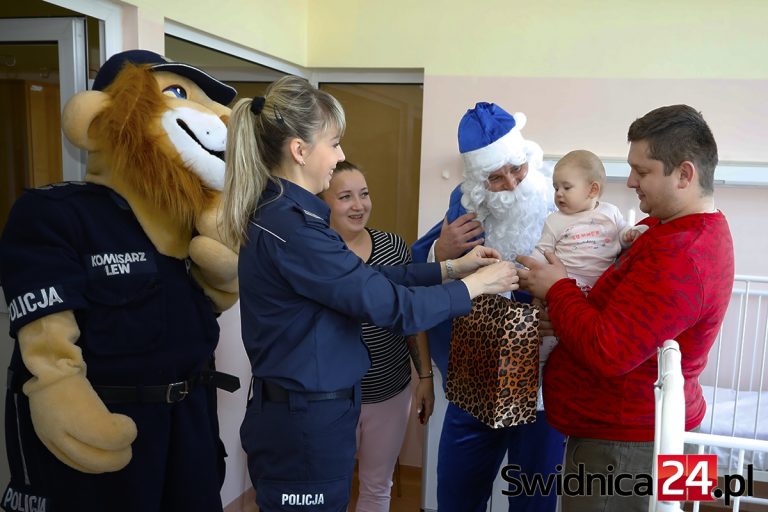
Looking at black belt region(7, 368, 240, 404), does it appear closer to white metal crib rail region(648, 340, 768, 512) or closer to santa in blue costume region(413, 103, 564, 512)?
santa in blue costume region(413, 103, 564, 512)

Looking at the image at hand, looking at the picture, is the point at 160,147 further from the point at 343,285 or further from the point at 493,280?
the point at 493,280

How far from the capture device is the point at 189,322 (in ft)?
5.66

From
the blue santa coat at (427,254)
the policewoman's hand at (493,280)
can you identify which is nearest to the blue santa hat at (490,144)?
the blue santa coat at (427,254)

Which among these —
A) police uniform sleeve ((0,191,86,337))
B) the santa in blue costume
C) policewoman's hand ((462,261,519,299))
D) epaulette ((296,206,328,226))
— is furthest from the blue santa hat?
police uniform sleeve ((0,191,86,337))

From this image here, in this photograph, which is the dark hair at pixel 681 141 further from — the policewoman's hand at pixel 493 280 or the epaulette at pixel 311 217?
the epaulette at pixel 311 217

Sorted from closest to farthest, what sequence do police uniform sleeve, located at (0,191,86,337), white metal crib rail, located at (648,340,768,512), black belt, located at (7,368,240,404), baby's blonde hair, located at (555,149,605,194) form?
white metal crib rail, located at (648,340,768,512) → police uniform sleeve, located at (0,191,86,337) → black belt, located at (7,368,240,404) → baby's blonde hair, located at (555,149,605,194)

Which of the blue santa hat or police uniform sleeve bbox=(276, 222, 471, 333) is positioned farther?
the blue santa hat

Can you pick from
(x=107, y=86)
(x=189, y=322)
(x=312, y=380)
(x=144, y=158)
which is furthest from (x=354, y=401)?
(x=107, y=86)

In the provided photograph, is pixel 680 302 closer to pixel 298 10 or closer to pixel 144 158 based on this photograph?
pixel 144 158

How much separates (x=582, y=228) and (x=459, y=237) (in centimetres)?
37

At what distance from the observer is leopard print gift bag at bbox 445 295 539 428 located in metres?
1.67

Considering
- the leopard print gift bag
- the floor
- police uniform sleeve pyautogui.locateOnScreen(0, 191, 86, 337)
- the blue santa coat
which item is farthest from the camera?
the floor

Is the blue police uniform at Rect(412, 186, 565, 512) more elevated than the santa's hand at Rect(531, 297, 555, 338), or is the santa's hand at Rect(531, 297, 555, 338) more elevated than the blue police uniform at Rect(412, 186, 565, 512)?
the santa's hand at Rect(531, 297, 555, 338)

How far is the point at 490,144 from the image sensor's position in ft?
6.19
